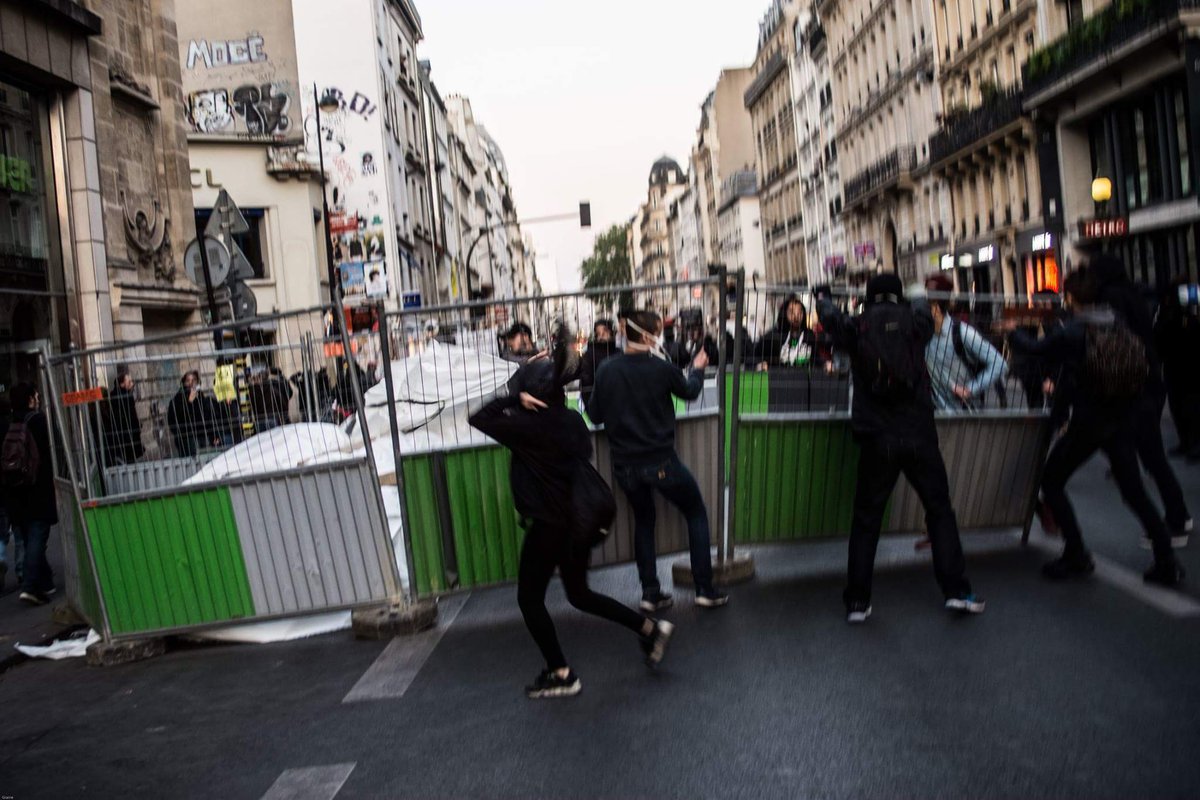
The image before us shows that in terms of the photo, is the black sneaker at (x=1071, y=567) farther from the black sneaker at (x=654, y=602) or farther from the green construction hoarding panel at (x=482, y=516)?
the green construction hoarding panel at (x=482, y=516)

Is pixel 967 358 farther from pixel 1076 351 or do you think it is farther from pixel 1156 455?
pixel 1156 455

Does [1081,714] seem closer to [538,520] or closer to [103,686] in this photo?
[538,520]

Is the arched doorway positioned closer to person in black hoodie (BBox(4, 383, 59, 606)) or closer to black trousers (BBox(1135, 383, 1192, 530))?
person in black hoodie (BBox(4, 383, 59, 606))

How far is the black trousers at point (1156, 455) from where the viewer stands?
7.82m

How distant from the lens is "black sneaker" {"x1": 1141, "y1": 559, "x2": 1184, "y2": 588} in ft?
24.3

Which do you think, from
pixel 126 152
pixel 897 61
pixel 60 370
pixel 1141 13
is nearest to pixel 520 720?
pixel 60 370

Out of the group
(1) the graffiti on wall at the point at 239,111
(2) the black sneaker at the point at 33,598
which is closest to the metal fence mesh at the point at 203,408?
(2) the black sneaker at the point at 33,598

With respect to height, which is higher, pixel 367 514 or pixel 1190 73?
pixel 1190 73

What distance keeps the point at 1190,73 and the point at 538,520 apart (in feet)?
84.2

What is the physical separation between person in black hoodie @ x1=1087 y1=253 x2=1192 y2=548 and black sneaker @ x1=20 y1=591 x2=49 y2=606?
8474mm

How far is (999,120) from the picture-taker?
40.6m

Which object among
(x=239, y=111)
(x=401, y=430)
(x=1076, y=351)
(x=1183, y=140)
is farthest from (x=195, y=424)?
(x=239, y=111)

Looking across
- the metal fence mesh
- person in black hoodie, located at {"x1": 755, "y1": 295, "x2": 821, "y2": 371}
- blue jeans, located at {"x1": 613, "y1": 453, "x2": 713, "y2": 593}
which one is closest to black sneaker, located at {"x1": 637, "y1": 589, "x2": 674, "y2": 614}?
blue jeans, located at {"x1": 613, "y1": 453, "x2": 713, "y2": 593}

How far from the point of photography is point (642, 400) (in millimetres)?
7418
